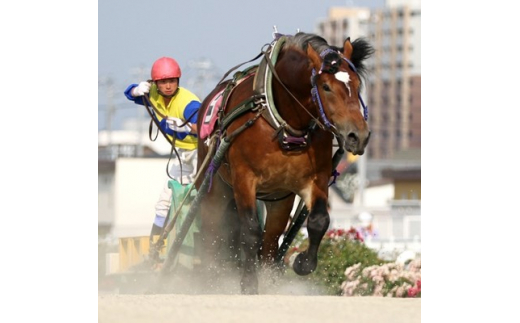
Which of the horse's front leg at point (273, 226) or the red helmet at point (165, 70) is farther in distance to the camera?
the red helmet at point (165, 70)

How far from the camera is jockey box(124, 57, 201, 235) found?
9.38 meters

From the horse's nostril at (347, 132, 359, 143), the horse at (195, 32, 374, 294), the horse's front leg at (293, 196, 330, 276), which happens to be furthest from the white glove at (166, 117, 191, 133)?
the horse's nostril at (347, 132, 359, 143)

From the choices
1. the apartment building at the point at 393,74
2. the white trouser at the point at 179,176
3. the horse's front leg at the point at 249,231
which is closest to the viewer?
the horse's front leg at the point at 249,231

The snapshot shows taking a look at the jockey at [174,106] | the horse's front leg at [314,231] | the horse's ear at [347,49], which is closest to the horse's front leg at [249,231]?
the horse's front leg at [314,231]

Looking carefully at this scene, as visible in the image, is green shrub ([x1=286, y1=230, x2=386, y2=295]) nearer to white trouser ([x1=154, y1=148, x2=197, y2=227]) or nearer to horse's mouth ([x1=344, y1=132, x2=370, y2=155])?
white trouser ([x1=154, y1=148, x2=197, y2=227])

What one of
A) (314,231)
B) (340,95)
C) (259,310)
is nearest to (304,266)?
(314,231)

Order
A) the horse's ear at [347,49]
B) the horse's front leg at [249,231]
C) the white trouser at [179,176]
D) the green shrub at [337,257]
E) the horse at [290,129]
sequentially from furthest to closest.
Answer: the green shrub at [337,257] → the white trouser at [179,176] → the horse's front leg at [249,231] → the horse's ear at [347,49] → the horse at [290,129]

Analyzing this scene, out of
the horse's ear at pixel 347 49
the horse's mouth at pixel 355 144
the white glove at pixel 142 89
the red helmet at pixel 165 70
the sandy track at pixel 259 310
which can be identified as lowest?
the sandy track at pixel 259 310

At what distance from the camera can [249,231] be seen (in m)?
8.03

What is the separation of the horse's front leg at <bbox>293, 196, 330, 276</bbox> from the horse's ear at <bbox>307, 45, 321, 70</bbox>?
94 centimetres

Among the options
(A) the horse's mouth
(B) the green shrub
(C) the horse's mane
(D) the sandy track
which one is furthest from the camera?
(B) the green shrub

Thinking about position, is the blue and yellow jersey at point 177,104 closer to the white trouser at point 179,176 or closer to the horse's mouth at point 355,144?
the white trouser at point 179,176

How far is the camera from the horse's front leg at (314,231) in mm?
7812
